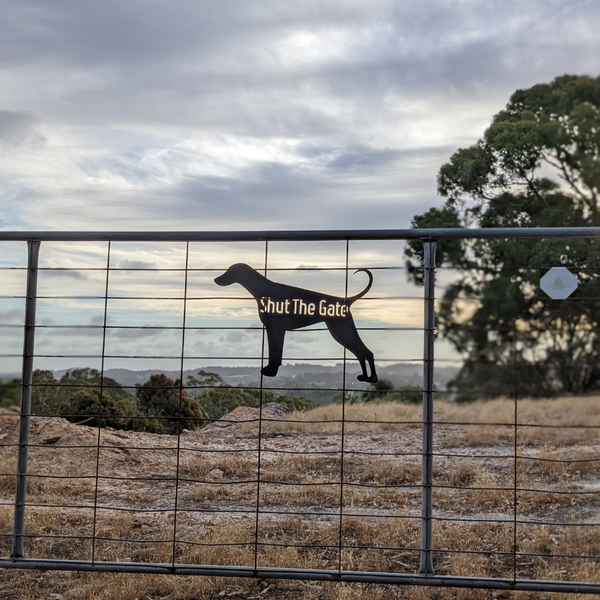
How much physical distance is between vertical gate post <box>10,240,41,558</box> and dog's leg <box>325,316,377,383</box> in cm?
176

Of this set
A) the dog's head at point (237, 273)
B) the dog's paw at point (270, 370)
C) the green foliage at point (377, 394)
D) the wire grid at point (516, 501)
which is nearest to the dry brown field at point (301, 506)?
the wire grid at point (516, 501)

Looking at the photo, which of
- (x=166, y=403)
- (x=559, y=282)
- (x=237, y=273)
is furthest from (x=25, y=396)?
(x=166, y=403)

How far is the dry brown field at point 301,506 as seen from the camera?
4.24 meters

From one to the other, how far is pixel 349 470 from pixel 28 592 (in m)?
5.08

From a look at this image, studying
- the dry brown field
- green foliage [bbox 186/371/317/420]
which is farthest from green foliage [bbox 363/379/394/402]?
green foliage [bbox 186/371/317/420]

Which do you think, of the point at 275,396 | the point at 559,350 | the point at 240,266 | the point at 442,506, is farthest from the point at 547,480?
the point at 559,350

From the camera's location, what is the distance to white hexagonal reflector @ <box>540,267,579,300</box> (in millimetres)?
3547

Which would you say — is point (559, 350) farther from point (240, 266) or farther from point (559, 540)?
point (240, 266)

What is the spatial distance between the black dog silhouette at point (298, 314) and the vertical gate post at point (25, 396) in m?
1.24

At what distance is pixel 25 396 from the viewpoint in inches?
154

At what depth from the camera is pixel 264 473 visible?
8188 millimetres

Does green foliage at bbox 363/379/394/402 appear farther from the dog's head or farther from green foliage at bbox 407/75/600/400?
the dog's head

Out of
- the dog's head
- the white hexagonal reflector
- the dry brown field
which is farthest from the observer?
the dry brown field

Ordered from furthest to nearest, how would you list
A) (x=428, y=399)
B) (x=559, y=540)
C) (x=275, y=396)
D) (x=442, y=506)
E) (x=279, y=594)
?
(x=275, y=396) → (x=442, y=506) → (x=559, y=540) → (x=279, y=594) → (x=428, y=399)
